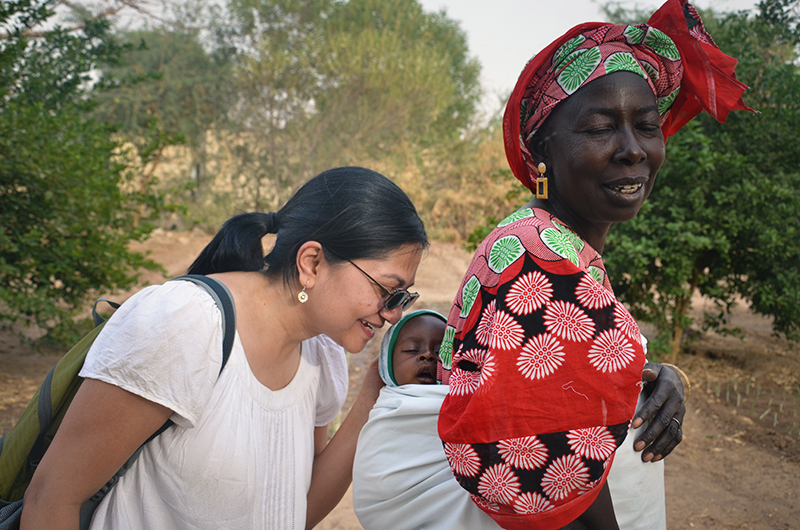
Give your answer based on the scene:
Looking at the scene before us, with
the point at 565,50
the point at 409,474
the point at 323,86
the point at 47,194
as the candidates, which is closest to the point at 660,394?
the point at 409,474

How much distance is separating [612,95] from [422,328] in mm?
898

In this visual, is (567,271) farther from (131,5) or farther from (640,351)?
(131,5)

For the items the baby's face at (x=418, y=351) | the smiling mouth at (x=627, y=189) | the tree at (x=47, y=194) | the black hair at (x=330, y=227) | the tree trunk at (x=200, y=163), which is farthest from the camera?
the tree trunk at (x=200, y=163)

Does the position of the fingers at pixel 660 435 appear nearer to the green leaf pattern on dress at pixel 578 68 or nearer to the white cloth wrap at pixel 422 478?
the white cloth wrap at pixel 422 478

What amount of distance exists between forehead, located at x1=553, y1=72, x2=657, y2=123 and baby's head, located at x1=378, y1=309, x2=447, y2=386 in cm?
79

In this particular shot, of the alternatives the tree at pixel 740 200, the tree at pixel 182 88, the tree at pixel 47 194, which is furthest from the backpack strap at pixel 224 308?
the tree at pixel 182 88

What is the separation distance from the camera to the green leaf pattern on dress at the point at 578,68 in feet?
4.93

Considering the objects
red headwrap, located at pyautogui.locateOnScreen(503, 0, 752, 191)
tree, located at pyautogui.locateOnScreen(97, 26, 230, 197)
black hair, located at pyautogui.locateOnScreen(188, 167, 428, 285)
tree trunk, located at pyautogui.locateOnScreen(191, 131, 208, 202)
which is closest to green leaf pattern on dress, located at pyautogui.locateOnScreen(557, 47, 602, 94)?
red headwrap, located at pyautogui.locateOnScreen(503, 0, 752, 191)

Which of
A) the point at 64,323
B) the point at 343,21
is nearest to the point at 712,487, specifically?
the point at 64,323

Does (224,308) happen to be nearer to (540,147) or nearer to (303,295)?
(303,295)

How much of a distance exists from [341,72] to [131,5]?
870cm

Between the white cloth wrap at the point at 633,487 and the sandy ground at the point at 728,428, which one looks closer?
the white cloth wrap at the point at 633,487

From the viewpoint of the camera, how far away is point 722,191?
5145 mm

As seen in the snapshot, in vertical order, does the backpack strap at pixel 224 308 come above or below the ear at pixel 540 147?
below
